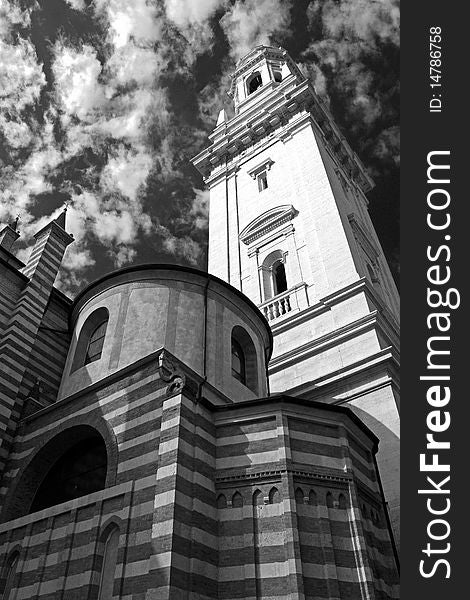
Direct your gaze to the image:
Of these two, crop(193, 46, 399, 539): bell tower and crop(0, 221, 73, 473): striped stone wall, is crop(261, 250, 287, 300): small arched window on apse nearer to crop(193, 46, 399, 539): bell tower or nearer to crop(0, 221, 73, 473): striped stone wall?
crop(193, 46, 399, 539): bell tower

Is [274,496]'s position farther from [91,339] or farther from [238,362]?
[91,339]

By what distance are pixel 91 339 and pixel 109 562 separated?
7410mm

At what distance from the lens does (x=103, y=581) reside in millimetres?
10492

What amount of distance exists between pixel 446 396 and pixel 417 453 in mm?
1037

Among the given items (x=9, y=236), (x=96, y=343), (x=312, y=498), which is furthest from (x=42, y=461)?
(x=9, y=236)

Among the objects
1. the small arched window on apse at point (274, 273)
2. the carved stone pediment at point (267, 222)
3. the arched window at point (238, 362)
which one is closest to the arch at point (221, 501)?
the arched window at point (238, 362)

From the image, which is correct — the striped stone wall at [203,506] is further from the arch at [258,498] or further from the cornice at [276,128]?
the cornice at [276,128]

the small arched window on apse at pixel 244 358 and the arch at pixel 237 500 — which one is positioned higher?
the small arched window on apse at pixel 244 358

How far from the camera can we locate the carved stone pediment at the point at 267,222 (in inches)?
1180

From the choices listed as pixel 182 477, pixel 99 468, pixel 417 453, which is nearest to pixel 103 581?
pixel 182 477

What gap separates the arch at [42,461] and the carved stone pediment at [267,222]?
19224 mm

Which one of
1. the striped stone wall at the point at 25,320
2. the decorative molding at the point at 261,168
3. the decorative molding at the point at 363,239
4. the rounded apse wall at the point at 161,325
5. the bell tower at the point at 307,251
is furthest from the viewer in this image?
the decorative molding at the point at 261,168

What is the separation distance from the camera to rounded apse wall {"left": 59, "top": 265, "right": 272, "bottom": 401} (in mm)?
15039

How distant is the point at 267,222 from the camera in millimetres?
30906
